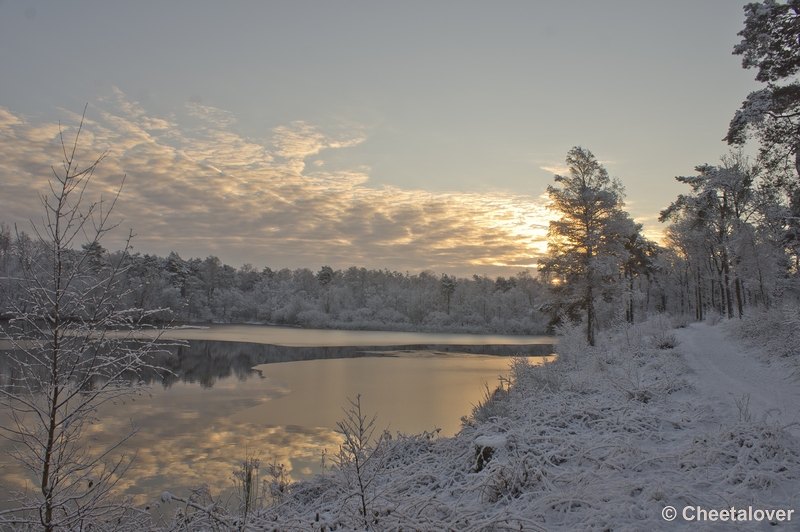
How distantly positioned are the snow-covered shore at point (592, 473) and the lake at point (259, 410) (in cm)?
294

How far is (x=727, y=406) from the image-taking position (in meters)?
7.23

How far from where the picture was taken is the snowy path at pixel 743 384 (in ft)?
22.8

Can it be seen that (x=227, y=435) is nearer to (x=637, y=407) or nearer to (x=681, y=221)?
(x=637, y=407)

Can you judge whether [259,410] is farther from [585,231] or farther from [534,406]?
[585,231]

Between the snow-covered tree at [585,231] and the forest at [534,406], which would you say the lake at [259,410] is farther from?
the snow-covered tree at [585,231]

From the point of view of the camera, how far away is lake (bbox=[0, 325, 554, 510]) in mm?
9828

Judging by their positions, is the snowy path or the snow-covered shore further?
the snowy path

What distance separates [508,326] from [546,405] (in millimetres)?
68783

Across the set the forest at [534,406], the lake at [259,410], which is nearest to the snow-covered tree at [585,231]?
the forest at [534,406]

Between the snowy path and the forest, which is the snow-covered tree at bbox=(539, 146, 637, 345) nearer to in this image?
the forest

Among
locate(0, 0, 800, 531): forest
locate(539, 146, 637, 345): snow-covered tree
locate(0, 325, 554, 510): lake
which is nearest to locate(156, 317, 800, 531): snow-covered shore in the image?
locate(0, 0, 800, 531): forest

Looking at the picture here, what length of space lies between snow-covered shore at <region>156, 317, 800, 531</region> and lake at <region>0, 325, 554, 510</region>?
2.94 metres

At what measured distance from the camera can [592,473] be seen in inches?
201

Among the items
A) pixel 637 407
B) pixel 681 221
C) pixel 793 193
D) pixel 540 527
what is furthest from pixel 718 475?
pixel 681 221
